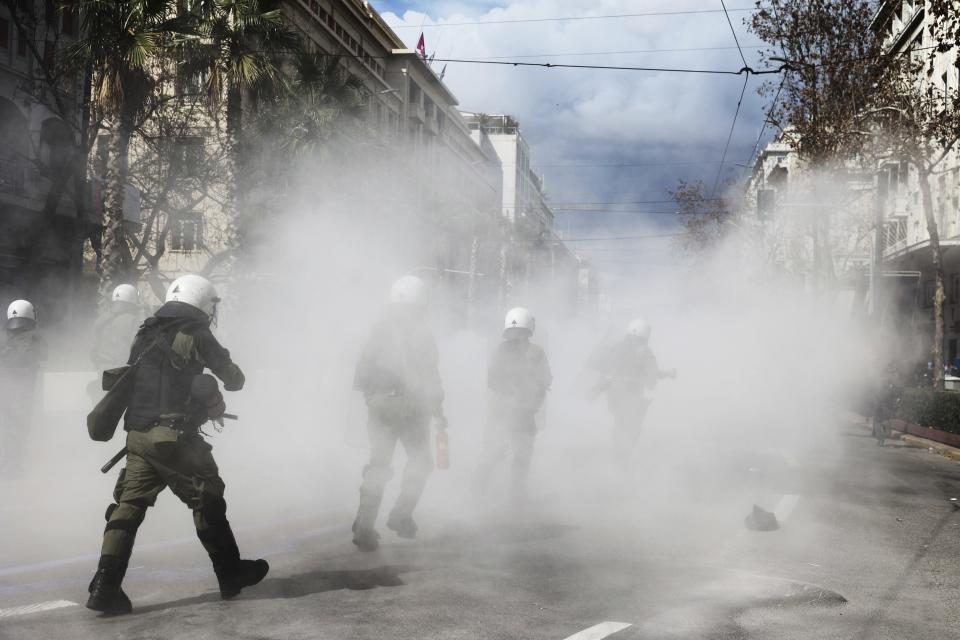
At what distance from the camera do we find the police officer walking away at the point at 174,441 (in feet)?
15.4

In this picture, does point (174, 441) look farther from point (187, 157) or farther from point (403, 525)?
point (187, 157)

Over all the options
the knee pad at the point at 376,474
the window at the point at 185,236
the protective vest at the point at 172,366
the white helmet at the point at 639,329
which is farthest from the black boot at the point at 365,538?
the window at the point at 185,236

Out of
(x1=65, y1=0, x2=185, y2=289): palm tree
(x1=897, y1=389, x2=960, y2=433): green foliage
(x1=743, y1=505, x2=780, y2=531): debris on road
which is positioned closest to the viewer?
(x1=743, y1=505, x2=780, y2=531): debris on road

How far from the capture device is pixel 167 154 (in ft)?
74.2

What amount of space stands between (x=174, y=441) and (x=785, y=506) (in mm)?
5183

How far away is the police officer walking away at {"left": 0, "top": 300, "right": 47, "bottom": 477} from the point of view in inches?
339

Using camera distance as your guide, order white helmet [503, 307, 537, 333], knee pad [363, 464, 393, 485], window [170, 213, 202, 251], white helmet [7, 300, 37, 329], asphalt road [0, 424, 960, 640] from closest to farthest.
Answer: asphalt road [0, 424, 960, 640] < knee pad [363, 464, 393, 485] < white helmet [503, 307, 537, 333] < white helmet [7, 300, 37, 329] < window [170, 213, 202, 251]

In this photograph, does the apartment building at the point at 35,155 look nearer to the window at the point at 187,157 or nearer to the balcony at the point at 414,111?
the window at the point at 187,157

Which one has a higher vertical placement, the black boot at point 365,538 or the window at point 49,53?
the window at point 49,53

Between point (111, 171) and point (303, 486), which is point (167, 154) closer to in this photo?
point (111, 171)

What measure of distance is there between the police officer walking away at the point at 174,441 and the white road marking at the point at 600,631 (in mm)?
1518

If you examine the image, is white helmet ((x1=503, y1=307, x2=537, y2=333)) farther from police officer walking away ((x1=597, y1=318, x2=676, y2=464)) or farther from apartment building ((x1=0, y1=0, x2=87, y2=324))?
apartment building ((x1=0, y1=0, x2=87, y2=324))

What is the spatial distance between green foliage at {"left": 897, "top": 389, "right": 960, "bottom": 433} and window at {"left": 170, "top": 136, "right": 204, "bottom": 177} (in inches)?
564

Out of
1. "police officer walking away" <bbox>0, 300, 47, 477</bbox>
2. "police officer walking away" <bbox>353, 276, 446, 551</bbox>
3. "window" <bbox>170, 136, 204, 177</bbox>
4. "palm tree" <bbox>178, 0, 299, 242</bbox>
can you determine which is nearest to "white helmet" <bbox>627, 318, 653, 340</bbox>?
"police officer walking away" <bbox>353, 276, 446, 551</bbox>
